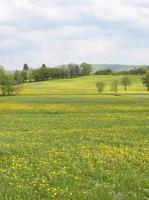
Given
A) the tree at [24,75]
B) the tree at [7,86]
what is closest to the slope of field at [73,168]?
the tree at [7,86]

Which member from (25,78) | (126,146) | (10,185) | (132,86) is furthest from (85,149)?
(25,78)

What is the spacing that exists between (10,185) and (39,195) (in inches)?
49.6

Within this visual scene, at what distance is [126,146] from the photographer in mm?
21062

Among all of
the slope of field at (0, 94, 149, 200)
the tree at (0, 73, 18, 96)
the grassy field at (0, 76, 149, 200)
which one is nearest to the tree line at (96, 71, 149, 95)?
the tree at (0, 73, 18, 96)

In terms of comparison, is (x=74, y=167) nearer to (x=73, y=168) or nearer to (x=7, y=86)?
(x=73, y=168)

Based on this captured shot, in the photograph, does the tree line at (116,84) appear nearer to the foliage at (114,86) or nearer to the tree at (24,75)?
the foliage at (114,86)

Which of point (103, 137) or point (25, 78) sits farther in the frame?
point (25, 78)

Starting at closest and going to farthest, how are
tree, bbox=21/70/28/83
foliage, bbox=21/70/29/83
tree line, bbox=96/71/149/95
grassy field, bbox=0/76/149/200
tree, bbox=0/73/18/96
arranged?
1. grassy field, bbox=0/76/149/200
2. tree, bbox=0/73/18/96
3. tree line, bbox=96/71/149/95
4. tree, bbox=21/70/28/83
5. foliage, bbox=21/70/29/83

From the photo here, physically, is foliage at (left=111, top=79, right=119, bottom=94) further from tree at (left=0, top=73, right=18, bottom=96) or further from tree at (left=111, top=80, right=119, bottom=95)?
tree at (left=0, top=73, right=18, bottom=96)

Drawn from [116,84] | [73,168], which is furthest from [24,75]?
[73,168]

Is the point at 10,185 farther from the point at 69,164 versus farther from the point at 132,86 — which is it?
the point at 132,86

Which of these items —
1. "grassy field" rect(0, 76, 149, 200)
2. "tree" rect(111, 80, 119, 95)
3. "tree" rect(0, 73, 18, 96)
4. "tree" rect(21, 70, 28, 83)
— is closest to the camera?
"grassy field" rect(0, 76, 149, 200)

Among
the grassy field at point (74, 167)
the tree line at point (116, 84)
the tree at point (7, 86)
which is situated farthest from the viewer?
the tree line at point (116, 84)

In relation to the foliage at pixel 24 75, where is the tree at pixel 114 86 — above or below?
below
